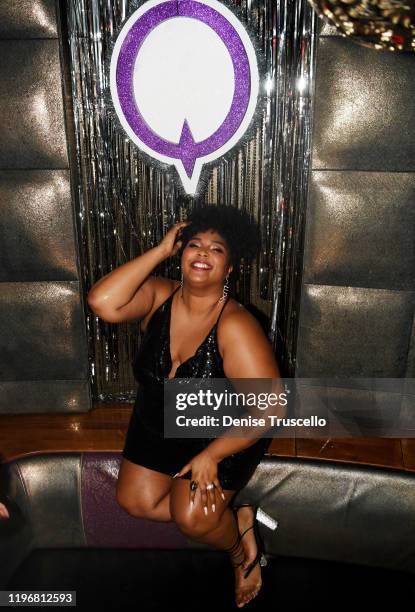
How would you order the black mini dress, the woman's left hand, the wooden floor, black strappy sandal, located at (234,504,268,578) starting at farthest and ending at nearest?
the wooden floor, black strappy sandal, located at (234,504,268,578), the black mini dress, the woman's left hand

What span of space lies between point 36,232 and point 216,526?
1.56m

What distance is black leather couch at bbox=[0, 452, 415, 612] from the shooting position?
7.06 ft

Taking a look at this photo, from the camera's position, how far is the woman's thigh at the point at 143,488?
7.38 feet

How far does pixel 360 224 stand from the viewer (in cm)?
257

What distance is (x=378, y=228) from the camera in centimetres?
257

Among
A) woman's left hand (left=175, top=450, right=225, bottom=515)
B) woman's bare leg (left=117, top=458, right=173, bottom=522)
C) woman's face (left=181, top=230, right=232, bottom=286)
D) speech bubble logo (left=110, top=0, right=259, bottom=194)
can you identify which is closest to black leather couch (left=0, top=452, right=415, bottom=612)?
woman's bare leg (left=117, top=458, right=173, bottom=522)

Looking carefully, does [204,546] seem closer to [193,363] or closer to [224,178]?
[193,363]

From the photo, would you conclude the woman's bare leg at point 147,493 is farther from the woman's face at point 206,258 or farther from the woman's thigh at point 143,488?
the woman's face at point 206,258

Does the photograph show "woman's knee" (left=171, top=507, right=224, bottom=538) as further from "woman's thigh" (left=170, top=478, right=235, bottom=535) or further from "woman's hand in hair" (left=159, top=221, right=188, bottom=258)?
"woman's hand in hair" (left=159, top=221, right=188, bottom=258)

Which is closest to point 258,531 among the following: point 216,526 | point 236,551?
point 236,551

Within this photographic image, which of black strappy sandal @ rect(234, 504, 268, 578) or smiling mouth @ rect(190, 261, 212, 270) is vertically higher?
smiling mouth @ rect(190, 261, 212, 270)

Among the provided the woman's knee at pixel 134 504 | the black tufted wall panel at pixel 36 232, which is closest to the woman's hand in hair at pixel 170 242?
the black tufted wall panel at pixel 36 232

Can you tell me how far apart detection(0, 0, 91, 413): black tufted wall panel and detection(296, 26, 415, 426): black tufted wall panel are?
3.75ft

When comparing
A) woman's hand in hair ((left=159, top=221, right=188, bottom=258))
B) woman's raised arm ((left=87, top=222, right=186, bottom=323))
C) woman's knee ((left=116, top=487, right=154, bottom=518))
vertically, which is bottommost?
woman's knee ((left=116, top=487, right=154, bottom=518))
